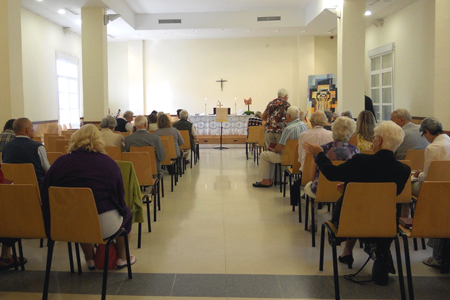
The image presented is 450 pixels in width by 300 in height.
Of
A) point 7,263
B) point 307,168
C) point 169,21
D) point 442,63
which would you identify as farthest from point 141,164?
point 169,21

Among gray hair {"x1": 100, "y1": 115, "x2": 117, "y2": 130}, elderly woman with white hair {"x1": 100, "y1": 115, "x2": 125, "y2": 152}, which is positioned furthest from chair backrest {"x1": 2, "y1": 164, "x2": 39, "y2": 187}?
gray hair {"x1": 100, "y1": 115, "x2": 117, "y2": 130}

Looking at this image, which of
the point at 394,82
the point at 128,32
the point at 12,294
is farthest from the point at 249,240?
the point at 128,32

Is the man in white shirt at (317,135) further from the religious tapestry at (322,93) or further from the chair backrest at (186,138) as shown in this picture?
the religious tapestry at (322,93)

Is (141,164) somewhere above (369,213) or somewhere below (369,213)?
above

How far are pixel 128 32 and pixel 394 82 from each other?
8139 millimetres

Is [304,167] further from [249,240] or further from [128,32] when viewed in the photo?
[128,32]

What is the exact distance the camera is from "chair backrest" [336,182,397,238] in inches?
113

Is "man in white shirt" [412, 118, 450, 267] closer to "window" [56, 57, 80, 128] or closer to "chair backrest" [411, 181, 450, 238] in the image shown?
"chair backrest" [411, 181, 450, 238]

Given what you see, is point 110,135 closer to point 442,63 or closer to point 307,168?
point 307,168

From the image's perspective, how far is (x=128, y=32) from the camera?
13930mm

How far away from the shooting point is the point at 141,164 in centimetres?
478

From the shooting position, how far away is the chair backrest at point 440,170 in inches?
146

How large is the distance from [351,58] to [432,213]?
697cm

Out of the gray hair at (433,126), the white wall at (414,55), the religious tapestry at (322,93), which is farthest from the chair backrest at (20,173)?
the religious tapestry at (322,93)
